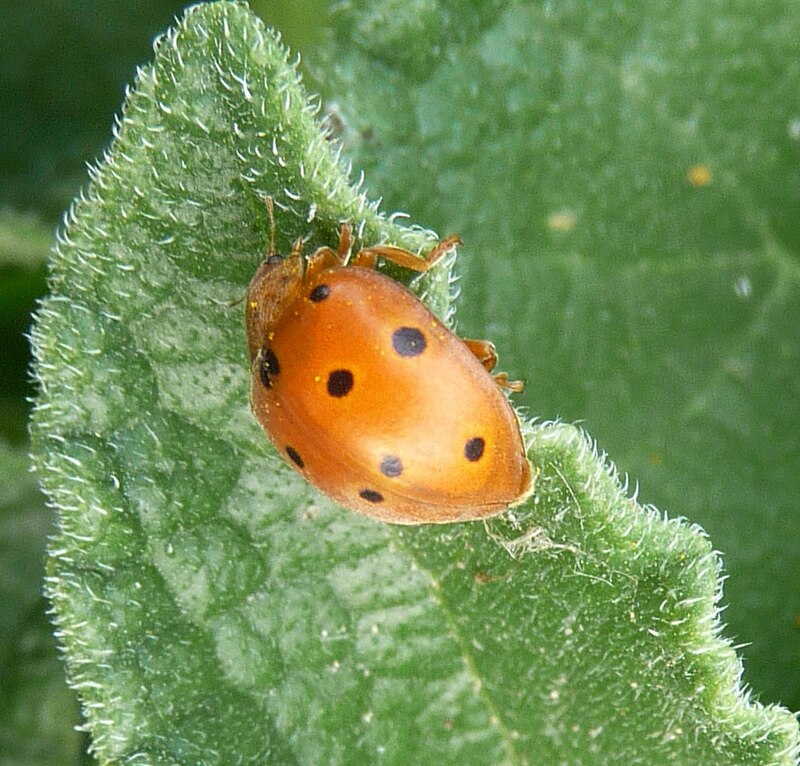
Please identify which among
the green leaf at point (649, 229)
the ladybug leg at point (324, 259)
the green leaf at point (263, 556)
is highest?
the green leaf at point (649, 229)

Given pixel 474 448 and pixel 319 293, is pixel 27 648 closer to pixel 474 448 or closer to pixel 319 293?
pixel 319 293

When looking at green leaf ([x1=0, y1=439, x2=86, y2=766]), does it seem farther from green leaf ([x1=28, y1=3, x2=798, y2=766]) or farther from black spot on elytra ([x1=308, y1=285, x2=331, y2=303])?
black spot on elytra ([x1=308, y1=285, x2=331, y2=303])

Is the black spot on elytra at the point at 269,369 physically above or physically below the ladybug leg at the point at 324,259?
below

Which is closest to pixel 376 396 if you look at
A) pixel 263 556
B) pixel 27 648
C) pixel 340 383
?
pixel 340 383

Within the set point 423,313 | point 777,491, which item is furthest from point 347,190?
point 777,491

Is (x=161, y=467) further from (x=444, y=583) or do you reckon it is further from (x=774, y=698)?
(x=774, y=698)

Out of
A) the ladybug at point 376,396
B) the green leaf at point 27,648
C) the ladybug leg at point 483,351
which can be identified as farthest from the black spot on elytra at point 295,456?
the green leaf at point 27,648

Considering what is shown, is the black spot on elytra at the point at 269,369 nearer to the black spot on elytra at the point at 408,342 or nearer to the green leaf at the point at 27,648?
the black spot on elytra at the point at 408,342

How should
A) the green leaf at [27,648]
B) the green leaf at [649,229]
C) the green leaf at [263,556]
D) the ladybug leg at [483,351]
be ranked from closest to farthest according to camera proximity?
1. the green leaf at [263,556]
2. the ladybug leg at [483,351]
3. the green leaf at [649,229]
4. the green leaf at [27,648]
